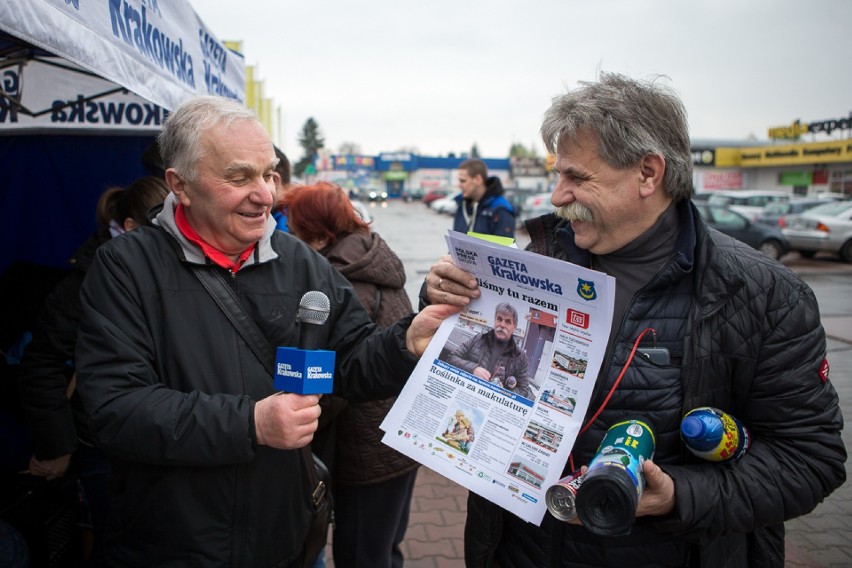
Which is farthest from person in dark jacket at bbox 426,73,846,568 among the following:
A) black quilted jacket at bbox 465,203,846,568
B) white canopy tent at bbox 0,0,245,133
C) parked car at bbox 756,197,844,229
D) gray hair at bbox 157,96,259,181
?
parked car at bbox 756,197,844,229

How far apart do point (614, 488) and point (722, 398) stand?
1.72 ft

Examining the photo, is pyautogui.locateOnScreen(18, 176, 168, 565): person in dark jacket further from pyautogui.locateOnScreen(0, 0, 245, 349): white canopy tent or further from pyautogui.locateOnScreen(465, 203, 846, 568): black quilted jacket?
pyautogui.locateOnScreen(465, 203, 846, 568): black quilted jacket

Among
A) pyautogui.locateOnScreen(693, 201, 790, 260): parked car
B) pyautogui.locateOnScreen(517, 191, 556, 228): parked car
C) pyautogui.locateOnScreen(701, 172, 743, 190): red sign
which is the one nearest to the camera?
pyautogui.locateOnScreen(693, 201, 790, 260): parked car

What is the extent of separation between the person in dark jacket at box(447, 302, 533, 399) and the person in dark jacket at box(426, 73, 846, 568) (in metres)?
0.12

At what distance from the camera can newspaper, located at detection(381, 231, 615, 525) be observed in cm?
151

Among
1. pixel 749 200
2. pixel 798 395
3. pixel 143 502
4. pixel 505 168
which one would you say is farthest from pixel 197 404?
A: pixel 505 168

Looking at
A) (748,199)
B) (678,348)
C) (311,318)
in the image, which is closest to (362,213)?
(311,318)

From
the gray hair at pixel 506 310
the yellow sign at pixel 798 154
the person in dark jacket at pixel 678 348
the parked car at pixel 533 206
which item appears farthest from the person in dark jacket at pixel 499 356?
the yellow sign at pixel 798 154

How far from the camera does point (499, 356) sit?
1.61m

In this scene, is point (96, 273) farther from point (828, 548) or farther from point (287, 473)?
point (828, 548)

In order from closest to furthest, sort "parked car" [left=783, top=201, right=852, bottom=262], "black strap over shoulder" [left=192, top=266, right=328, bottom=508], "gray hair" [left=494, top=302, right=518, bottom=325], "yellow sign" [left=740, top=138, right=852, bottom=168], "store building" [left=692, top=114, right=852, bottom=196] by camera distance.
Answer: "gray hair" [left=494, top=302, right=518, bottom=325]
"black strap over shoulder" [left=192, top=266, right=328, bottom=508]
"parked car" [left=783, top=201, right=852, bottom=262]
"yellow sign" [left=740, top=138, right=852, bottom=168]
"store building" [left=692, top=114, right=852, bottom=196]

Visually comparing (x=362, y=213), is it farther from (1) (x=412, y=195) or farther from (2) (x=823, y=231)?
(1) (x=412, y=195)

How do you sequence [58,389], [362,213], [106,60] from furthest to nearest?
1. [362,213]
2. [58,389]
3. [106,60]

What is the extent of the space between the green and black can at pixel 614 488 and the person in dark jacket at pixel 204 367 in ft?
2.04
